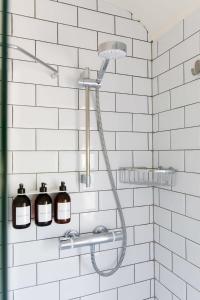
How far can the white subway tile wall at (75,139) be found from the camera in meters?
1.07

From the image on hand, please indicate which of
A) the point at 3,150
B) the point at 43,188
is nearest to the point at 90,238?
the point at 43,188

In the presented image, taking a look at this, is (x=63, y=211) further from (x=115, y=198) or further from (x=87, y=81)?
(x=87, y=81)

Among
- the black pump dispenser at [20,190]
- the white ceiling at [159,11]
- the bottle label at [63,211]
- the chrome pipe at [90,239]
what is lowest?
the chrome pipe at [90,239]

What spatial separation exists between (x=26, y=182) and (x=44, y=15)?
750 mm

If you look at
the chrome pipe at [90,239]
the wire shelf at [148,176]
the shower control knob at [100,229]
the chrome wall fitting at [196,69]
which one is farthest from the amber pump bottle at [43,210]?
the chrome wall fitting at [196,69]

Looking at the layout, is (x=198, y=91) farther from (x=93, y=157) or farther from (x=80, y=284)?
(x=80, y=284)

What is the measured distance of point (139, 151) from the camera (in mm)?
1317

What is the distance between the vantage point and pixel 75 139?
1.17 meters

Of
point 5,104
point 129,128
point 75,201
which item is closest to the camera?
point 5,104

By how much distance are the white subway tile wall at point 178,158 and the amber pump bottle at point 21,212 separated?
67cm

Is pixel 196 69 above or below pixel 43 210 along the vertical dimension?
above

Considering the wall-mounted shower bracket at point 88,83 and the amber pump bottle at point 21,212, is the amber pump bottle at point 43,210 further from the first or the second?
the wall-mounted shower bracket at point 88,83

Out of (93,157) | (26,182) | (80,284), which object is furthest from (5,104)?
(80,284)

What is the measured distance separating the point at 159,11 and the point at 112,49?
503mm
